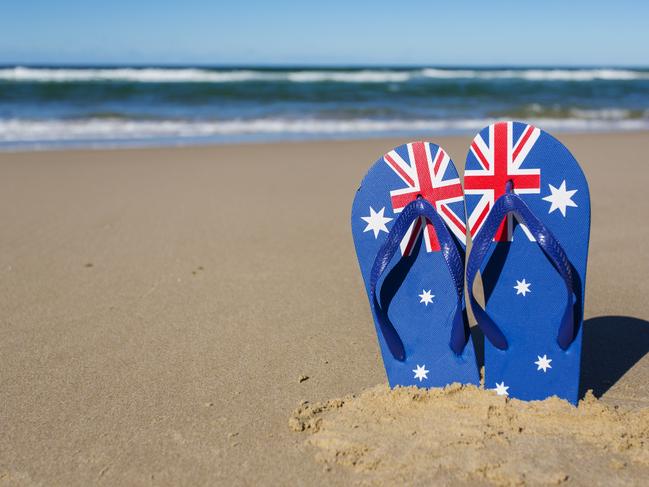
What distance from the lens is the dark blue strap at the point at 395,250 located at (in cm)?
164

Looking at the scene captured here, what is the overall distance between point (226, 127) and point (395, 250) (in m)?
7.78

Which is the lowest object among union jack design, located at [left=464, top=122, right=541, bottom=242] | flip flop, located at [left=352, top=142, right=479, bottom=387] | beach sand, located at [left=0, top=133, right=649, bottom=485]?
beach sand, located at [left=0, top=133, right=649, bottom=485]

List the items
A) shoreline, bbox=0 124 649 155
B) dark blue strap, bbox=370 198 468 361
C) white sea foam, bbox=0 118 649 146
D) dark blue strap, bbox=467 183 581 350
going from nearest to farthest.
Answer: dark blue strap, bbox=467 183 581 350 → dark blue strap, bbox=370 198 468 361 → shoreline, bbox=0 124 649 155 → white sea foam, bbox=0 118 649 146

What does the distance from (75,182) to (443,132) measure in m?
5.11

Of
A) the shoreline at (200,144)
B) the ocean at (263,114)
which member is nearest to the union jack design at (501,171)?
the shoreline at (200,144)

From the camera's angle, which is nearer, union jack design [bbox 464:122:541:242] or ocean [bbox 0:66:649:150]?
union jack design [bbox 464:122:541:242]

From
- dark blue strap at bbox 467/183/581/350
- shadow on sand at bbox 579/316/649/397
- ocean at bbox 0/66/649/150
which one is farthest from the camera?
ocean at bbox 0/66/649/150

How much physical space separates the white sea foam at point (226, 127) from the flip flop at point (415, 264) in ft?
20.6

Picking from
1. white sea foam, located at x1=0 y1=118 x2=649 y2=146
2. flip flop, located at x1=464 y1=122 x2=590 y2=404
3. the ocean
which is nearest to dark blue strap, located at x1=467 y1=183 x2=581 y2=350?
flip flop, located at x1=464 y1=122 x2=590 y2=404

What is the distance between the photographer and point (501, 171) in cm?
168

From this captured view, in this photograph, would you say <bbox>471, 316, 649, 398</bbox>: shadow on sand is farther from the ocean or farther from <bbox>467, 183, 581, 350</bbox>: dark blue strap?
the ocean

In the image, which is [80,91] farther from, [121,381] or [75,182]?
[121,381]

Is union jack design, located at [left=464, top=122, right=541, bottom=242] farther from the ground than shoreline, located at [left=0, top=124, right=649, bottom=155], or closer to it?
farther from the ground

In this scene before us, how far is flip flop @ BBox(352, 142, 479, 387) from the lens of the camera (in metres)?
1.70
